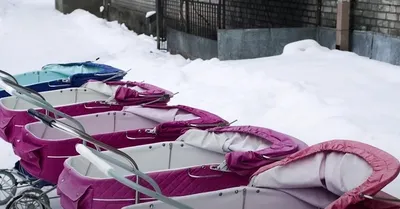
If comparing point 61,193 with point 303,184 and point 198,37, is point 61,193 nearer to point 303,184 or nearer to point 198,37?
point 303,184

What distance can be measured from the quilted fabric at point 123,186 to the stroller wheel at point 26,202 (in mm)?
878

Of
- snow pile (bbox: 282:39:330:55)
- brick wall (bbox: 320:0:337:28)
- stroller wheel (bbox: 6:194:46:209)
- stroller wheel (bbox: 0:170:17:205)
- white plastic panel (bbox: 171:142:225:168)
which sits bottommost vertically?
stroller wheel (bbox: 0:170:17:205)

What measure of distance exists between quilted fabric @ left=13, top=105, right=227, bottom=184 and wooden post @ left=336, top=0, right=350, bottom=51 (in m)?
5.24

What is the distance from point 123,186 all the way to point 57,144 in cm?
114

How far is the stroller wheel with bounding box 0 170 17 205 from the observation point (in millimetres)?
6047

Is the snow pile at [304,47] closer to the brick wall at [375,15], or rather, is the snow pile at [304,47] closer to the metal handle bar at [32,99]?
the brick wall at [375,15]

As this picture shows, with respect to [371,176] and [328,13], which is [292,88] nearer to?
[328,13]

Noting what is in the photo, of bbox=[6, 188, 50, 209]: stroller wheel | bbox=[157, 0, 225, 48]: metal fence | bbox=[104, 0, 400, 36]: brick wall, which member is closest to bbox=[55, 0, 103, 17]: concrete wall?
bbox=[157, 0, 225, 48]: metal fence

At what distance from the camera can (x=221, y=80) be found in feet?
33.1

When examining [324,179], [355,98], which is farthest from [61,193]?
[355,98]

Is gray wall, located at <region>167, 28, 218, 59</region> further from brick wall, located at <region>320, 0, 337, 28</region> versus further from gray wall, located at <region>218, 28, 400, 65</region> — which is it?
brick wall, located at <region>320, 0, 337, 28</region>

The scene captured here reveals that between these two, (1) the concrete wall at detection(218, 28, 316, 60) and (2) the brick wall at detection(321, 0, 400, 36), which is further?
(1) the concrete wall at detection(218, 28, 316, 60)

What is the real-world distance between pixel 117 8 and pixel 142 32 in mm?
3196

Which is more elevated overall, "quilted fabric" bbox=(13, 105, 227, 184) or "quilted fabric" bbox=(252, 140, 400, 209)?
"quilted fabric" bbox=(252, 140, 400, 209)
